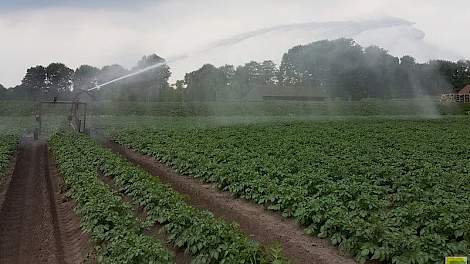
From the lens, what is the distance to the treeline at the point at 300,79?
61469 mm

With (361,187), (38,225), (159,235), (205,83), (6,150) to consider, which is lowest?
(38,225)

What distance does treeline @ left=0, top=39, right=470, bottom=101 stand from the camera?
2420 inches

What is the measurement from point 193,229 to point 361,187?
451cm

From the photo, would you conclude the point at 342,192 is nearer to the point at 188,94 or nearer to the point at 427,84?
the point at 188,94

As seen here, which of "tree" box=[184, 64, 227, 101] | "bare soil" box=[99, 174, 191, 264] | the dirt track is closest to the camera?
"bare soil" box=[99, 174, 191, 264]

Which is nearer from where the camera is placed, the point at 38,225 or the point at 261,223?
the point at 261,223

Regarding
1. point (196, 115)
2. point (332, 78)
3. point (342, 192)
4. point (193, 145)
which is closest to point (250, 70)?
point (332, 78)

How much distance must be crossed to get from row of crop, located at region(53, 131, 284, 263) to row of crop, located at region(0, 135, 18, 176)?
6129mm

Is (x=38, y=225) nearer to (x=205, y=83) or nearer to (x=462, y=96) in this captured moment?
(x=205, y=83)

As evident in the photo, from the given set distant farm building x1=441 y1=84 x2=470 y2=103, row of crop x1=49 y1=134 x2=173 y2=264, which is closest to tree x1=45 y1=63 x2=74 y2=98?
distant farm building x1=441 y1=84 x2=470 y2=103

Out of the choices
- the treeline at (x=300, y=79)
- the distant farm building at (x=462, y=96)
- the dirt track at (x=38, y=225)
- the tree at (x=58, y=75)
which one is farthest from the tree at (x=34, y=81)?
the dirt track at (x=38, y=225)

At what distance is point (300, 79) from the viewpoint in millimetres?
85062

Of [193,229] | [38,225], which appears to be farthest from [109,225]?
[38,225]

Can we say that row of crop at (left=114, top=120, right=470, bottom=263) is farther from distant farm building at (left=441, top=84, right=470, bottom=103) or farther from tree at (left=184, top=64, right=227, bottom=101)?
distant farm building at (left=441, top=84, right=470, bottom=103)
